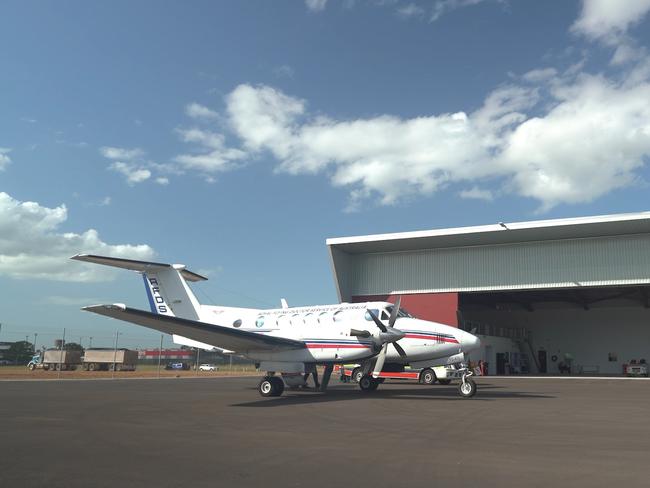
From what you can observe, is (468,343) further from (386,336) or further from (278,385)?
(278,385)

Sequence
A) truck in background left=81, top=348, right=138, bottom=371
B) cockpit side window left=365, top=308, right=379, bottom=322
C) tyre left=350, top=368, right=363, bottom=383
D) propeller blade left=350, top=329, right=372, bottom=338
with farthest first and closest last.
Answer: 1. truck in background left=81, top=348, right=138, bottom=371
2. tyre left=350, top=368, right=363, bottom=383
3. cockpit side window left=365, top=308, right=379, bottom=322
4. propeller blade left=350, top=329, right=372, bottom=338

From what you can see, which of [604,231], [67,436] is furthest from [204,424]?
[604,231]

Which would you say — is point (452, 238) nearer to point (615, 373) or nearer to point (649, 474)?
point (615, 373)

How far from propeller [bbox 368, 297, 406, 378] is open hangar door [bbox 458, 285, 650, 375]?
101 feet

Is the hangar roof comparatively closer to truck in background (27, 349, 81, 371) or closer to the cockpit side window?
the cockpit side window

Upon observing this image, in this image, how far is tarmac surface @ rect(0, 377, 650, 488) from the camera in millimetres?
6445

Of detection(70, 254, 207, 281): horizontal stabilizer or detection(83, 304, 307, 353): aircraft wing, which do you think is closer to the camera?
detection(83, 304, 307, 353): aircraft wing

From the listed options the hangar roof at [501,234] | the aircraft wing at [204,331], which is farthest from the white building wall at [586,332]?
the aircraft wing at [204,331]

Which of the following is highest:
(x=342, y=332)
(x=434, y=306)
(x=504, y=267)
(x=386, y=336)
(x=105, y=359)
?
(x=504, y=267)

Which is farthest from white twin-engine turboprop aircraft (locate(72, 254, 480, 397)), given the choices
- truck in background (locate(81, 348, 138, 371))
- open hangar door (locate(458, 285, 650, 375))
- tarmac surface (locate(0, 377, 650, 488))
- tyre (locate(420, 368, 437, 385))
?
truck in background (locate(81, 348, 138, 371))

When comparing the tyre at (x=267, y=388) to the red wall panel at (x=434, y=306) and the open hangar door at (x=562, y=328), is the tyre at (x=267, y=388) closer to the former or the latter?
the red wall panel at (x=434, y=306)

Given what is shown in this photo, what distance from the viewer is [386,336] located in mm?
19266

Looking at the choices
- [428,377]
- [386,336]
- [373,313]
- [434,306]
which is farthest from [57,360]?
[386,336]

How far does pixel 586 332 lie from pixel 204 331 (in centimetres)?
5269
